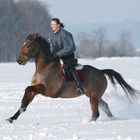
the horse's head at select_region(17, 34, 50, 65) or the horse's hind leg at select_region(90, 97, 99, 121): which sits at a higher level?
the horse's head at select_region(17, 34, 50, 65)

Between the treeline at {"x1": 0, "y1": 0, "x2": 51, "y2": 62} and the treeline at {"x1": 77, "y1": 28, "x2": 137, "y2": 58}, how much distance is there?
18513 millimetres

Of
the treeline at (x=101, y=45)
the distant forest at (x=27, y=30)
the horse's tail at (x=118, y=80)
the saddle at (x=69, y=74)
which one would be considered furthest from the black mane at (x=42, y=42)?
the treeline at (x=101, y=45)

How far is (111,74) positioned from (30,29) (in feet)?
345

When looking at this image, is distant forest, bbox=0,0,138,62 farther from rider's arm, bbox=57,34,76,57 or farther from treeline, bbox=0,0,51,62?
rider's arm, bbox=57,34,76,57

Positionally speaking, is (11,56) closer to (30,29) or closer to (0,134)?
(30,29)

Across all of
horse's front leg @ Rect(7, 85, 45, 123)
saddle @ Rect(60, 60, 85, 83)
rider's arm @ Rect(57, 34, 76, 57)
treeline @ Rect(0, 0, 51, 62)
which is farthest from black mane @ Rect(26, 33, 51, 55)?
treeline @ Rect(0, 0, 51, 62)

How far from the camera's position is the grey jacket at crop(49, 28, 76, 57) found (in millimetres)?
12453

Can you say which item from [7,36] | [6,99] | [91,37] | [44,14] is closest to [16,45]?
[7,36]

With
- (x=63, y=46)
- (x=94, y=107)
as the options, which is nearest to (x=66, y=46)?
(x=63, y=46)

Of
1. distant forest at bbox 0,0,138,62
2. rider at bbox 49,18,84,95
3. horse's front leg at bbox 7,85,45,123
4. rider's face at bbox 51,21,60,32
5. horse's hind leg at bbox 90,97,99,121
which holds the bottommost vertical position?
distant forest at bbox 0,0,138,62

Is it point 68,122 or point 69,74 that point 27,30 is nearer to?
point 69,74

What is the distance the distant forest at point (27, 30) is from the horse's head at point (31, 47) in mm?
74593

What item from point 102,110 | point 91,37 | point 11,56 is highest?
point 102,110

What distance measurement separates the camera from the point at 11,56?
107 m
